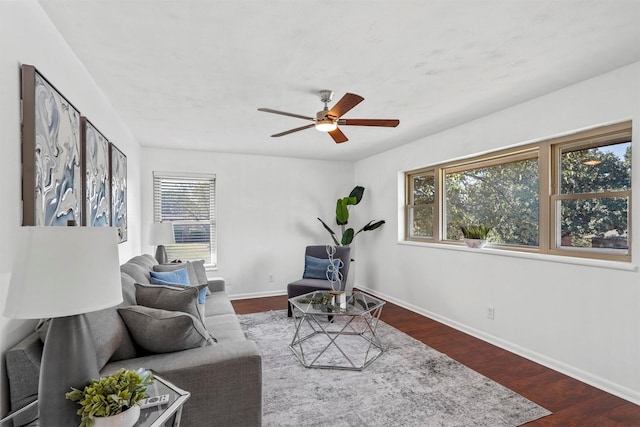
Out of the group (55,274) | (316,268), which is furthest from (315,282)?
(55,274)

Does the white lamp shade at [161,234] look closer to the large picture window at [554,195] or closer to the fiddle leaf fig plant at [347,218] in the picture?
the fiddle leaf fig plant at [347,218]

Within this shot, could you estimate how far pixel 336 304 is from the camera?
315 cm

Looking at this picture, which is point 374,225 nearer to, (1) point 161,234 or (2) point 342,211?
(2) point 342,211

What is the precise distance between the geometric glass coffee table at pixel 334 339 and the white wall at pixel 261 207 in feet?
6.67

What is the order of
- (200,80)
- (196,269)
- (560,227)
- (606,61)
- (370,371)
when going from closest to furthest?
(606,61) → (200,80) → (370,371) → (560,227) → (196,269)

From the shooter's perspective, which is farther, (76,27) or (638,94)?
(638,94)

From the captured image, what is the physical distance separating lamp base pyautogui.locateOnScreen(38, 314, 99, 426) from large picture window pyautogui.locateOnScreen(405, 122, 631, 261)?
340 cm

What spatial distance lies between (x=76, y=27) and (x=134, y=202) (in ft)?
8.89

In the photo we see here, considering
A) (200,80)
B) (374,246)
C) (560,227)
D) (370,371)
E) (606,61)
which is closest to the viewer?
(606,61)

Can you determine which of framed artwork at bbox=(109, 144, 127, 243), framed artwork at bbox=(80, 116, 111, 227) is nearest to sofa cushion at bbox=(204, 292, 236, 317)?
framed artwork at bbox=(109, 144, 127, 243)

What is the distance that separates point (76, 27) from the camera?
1.79m

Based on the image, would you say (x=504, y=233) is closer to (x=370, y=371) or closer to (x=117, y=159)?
(x=370, y=371)

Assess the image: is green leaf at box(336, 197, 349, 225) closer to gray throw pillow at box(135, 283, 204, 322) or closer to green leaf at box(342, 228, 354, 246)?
green leaf at box(342, 228, 354, 246)

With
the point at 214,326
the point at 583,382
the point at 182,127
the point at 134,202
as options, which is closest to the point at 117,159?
the point at 182,127
